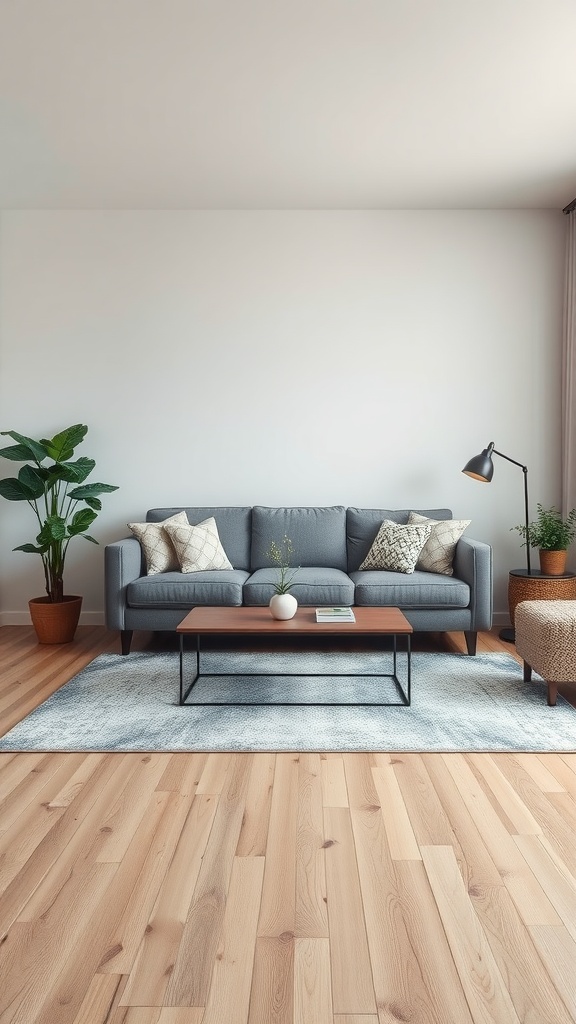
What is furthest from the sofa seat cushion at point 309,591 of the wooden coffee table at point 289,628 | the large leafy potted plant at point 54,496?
the large leafy potted plant at point 54,496

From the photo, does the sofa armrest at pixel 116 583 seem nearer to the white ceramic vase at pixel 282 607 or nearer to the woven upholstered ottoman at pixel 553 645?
the white ceramic vase at pixel 282 607

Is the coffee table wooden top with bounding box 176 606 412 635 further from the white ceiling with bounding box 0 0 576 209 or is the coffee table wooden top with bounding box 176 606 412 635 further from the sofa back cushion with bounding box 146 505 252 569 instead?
the white ceiling with bounding box 0 0 576 209

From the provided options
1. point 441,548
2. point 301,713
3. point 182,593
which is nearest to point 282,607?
point 301,713

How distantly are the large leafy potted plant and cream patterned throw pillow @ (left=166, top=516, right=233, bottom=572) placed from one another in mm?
603

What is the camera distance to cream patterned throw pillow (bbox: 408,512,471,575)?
4832 mm

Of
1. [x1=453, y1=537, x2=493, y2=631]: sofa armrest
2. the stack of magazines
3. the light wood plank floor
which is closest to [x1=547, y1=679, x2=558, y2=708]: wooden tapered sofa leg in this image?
the light wood plank floor

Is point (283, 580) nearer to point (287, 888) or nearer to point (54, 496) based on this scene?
point (54, 496)

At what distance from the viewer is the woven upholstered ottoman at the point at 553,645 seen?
3516 mm

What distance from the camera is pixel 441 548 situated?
484cm

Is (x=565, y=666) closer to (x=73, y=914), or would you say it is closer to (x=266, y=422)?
(x=73, y=914)

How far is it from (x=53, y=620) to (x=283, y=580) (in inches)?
70.2

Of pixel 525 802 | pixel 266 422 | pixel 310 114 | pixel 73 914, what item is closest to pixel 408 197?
pixel 310 114

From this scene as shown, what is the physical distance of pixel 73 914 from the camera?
1.92m

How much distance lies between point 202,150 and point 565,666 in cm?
352
